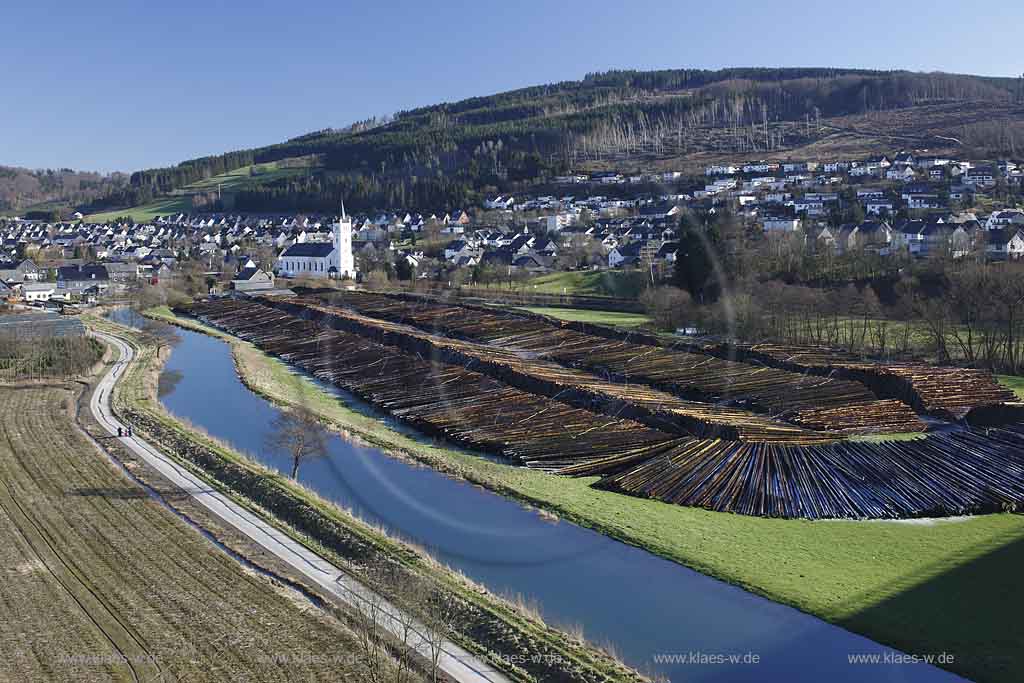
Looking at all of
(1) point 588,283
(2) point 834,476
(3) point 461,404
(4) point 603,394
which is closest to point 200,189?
(1) point 588,283

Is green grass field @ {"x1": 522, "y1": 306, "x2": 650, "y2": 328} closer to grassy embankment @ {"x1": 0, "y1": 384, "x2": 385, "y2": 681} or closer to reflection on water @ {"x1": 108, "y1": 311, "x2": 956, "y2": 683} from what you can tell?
reflection on water @ {"x1": 108, "y1": 311, "x2": 956, "y2": 683}

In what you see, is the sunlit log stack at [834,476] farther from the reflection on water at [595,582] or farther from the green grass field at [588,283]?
the green grass field at [588,283]

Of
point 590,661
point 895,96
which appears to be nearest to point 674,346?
point 590,661

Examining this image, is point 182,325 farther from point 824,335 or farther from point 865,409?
point 865,409

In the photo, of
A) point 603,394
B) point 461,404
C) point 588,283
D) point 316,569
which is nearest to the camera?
point 316,569

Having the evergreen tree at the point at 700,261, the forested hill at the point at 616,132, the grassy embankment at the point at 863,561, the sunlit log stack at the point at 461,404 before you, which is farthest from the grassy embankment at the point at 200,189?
the grassy embankment at the point at 863,561

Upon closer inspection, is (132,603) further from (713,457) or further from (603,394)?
(603,394)
